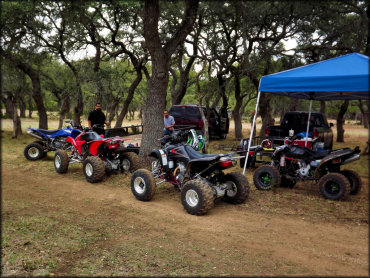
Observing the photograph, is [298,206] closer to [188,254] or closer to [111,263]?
[188,254]

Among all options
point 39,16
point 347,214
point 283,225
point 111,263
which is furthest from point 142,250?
point 39,16

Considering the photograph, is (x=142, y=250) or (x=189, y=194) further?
(x=189, y=194)

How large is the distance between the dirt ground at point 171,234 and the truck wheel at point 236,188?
148mm

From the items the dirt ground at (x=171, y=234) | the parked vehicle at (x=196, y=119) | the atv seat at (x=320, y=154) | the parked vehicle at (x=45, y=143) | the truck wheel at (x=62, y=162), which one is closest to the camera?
the dirt ground at (x=171, y=234)

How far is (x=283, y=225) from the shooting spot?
4809 millimetres

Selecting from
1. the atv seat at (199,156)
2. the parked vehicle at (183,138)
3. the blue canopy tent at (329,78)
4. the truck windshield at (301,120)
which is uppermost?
the blue canopy tent at (329,78)

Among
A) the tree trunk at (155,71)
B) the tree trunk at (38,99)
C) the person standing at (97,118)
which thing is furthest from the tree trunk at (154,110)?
the tree trunk at (38,99)

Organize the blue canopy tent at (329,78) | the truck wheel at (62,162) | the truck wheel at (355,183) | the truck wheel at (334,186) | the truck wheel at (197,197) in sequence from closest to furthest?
the blue canopy tent at (329,78)
the truck wheel at (197,197)
the truck wheel at (334,186)
the truck wheel at (355,183)
the truck wheel at (62,162)

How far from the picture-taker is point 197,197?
5.25m

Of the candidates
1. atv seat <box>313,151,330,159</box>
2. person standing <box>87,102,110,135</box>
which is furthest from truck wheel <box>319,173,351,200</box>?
person standing <box>87,102,110,135</box>

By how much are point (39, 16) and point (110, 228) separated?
12.9m

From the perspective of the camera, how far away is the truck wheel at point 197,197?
505 centimetres

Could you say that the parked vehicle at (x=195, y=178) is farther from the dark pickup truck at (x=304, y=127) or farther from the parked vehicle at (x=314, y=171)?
the dark pickup truck at (x=304, y=127)

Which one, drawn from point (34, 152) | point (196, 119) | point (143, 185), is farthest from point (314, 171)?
point (196, 119)
